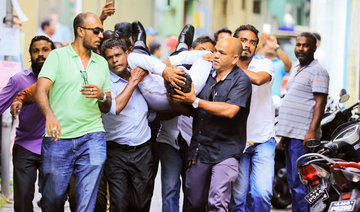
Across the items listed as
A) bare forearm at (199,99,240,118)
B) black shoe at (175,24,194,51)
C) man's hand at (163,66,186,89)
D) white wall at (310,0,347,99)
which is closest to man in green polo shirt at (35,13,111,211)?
man's hand at (163,66,186,89)

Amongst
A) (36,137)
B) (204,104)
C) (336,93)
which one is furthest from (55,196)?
(336,93)

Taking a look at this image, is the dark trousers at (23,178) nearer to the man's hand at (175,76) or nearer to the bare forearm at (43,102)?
the bare forearm at (43,102)

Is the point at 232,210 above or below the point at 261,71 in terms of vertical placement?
below

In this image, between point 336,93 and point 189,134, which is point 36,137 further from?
point 336,93

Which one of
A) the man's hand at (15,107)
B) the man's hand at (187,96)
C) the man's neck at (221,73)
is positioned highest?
the man's neck at (221,73)

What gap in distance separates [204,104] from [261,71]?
113 cm

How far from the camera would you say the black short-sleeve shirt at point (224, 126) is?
693cm

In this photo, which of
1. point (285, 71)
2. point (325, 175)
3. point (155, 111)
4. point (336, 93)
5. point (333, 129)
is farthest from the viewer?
point (336, 93)

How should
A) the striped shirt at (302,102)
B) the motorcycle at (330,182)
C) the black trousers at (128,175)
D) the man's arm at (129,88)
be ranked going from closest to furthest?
the motorcycle at (330,182)
the man's arm at (129,88)
the black trousers at (128,175)
the striped shirt at (302,102)

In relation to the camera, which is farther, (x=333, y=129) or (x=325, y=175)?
(x=333, y=129)

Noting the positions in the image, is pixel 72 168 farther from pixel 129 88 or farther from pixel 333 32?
pixel 333 32

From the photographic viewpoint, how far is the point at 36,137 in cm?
761

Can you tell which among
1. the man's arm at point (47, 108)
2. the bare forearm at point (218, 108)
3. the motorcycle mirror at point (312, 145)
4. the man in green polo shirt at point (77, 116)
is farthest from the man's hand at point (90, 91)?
the motorcycle mirror at point (312, 145)

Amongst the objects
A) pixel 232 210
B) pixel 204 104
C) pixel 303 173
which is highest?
pixel 204 104
